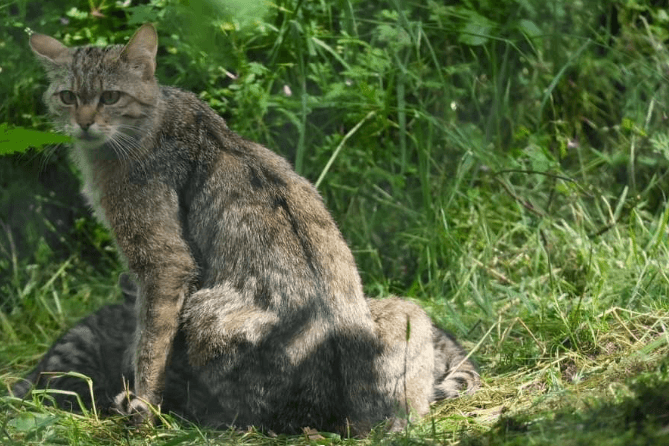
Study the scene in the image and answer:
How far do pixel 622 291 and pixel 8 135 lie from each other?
351 cm

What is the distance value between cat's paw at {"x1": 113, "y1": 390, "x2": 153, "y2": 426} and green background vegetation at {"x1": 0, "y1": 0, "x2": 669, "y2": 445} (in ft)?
3.66

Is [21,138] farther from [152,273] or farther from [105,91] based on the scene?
[105,91]

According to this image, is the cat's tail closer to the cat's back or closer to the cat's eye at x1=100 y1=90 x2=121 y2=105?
the cat's back

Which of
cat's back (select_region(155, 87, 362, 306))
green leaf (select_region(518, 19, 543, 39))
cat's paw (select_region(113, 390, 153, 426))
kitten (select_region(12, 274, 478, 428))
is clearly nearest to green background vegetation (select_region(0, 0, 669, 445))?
green leaf (select_region(518, 19, 543, 39))

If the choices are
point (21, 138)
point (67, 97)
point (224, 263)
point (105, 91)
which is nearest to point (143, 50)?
point (105, 91)

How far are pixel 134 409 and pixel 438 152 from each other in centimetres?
307

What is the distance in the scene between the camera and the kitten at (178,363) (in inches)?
167

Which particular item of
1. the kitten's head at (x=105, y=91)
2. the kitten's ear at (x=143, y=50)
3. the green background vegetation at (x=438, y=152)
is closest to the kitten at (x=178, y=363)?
the green background vegetation at (x=438, y=152)

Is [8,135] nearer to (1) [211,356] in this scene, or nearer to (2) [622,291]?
(1) [211,356]

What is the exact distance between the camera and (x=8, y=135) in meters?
2.73

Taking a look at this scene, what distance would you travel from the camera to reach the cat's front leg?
171 inches

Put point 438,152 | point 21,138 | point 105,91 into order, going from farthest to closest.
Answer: point 438,152
point 105,91
point 21,138

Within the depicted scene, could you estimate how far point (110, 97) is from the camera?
4.59m

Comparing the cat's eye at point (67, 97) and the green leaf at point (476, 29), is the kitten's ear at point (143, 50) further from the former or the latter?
the green leaf at point (476, 29)
